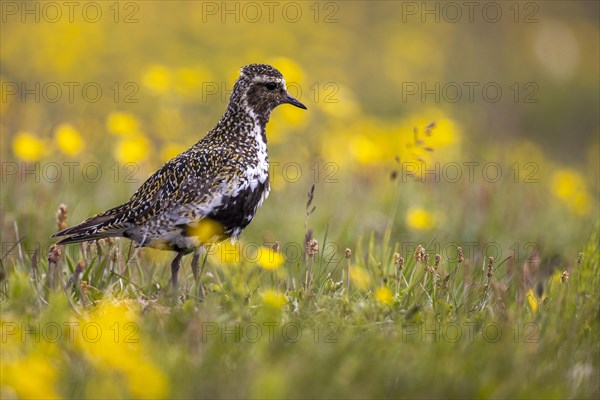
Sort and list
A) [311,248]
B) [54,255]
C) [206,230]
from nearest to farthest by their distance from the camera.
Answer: [54,255] < [311,248] < [206,230]

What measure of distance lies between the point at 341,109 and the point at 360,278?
4951 millimetres

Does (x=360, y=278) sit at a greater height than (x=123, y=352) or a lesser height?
lesser

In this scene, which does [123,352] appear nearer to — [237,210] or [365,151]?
[237,210]

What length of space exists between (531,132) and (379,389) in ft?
49.3

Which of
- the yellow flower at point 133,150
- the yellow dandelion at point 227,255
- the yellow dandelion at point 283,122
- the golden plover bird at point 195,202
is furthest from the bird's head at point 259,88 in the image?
the yellow dandelion at point 283,122

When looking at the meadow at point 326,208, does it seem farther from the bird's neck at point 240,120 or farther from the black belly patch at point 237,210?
the bird's neck at point 240,120

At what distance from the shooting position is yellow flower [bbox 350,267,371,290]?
5539 millimetres

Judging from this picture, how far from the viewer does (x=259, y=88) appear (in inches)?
254

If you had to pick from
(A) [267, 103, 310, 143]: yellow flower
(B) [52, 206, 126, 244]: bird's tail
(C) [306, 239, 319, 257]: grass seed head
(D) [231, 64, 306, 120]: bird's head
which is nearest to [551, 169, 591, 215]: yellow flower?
(A) [267, 103, 310, 143]: yellow flower

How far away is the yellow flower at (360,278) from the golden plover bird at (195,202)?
0.79 metres

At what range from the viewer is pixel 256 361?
13.3 feet

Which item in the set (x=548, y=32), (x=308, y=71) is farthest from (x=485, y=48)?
(x=308, y=71)

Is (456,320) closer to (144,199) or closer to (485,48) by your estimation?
(144,199)

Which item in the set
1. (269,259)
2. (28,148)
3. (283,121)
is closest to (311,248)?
(269,259)
